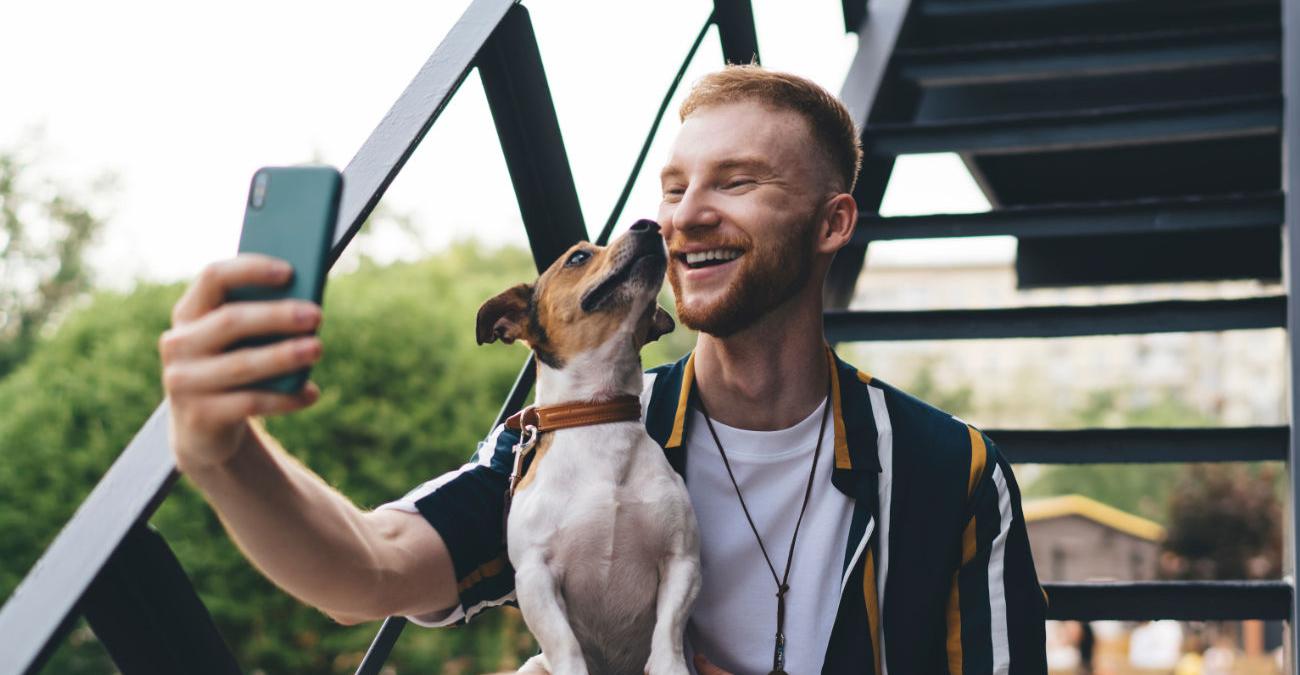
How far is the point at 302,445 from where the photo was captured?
12945 millimetres

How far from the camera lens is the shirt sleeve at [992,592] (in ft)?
5.30

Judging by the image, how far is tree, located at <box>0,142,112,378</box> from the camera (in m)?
24.2

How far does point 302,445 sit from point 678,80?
37.0 feet

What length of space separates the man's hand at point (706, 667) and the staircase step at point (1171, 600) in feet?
3.54

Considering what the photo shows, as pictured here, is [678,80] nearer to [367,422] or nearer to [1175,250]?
[1175,250]

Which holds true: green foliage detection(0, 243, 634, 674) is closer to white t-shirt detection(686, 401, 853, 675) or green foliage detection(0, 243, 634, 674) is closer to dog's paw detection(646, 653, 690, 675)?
white t-shirt detection(686, 401, 853, 675)

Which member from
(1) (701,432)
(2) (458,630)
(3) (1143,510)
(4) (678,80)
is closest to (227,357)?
(1) (701,432)

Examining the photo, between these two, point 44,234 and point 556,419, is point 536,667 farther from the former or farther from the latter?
point 44,234

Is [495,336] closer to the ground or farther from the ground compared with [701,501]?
farther from the ground

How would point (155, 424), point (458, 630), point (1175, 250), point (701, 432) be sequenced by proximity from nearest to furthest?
point (155, 424), point (701, 432), point (1175, 250), point (458, 630)

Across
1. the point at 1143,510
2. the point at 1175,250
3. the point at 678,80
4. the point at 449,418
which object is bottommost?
the point at 1143,510

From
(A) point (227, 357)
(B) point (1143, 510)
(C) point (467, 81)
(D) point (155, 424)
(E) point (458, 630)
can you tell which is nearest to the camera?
(A) point (227, 357)

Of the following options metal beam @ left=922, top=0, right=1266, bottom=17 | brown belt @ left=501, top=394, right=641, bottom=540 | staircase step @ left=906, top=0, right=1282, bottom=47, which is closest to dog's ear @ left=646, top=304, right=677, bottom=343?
brown belt @ left=501, top=394, right=641, bottom=540

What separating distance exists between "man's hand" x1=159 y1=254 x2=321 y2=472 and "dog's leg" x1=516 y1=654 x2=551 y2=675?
72cm
